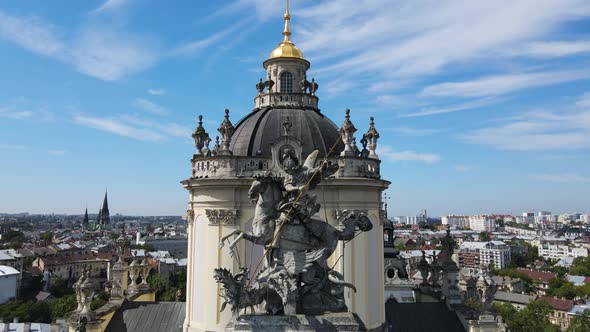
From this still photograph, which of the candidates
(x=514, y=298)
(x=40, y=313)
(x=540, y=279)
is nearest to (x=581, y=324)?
(x=514, y=298)

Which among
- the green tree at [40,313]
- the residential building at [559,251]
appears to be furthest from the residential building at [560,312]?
the residential building at [559,251]

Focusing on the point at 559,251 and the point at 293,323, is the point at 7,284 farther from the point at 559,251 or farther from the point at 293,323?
the point at 559,251

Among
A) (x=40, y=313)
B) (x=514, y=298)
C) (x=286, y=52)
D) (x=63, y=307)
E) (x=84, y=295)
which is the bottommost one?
(x=514, y=298)

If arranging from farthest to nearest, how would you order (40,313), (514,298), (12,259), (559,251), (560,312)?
(559,251) → (12,259) → (514,298) → (560,312) → (40,313)

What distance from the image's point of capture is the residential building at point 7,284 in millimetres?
84062

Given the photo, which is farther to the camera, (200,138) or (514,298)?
(514,298)

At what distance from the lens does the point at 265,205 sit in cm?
1095

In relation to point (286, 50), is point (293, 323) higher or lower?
lower

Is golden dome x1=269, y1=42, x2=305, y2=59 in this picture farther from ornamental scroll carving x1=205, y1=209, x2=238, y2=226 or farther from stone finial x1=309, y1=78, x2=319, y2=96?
ornamental scroll carving x1=205, y1=209, x2=238, y2=226

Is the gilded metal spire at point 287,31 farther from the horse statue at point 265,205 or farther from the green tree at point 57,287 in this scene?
the green tree at point 57,287

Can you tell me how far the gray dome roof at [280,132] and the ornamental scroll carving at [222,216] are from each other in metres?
3.59

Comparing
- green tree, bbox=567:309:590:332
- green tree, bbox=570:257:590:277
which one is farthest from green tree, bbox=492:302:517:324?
green tree, bbox=570:257:590:277

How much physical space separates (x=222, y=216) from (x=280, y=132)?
5899 mm

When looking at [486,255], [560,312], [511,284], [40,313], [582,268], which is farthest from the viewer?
[486,255]
